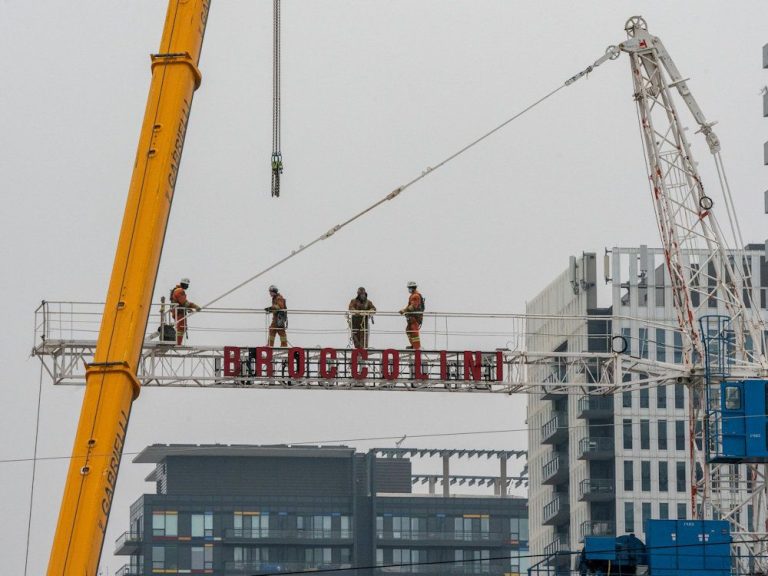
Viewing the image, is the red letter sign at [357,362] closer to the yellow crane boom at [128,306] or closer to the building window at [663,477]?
the yellow crane boom at [128,306]

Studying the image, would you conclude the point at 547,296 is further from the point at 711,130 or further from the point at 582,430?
the point at 711,130

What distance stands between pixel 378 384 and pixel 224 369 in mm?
5475

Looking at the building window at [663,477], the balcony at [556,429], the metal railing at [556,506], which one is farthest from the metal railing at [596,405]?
the metal railing at [556,506]

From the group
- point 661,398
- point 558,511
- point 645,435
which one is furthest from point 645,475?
point 558,511

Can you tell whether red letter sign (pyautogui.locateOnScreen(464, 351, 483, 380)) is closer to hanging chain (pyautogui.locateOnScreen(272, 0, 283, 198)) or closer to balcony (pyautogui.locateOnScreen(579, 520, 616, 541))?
hanging chain (pyautogui.locateOnScreen(272, 0, 283, 198))

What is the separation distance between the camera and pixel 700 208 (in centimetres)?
7788

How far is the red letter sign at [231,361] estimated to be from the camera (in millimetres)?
69500

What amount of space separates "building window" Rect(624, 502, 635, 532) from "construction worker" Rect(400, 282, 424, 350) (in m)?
84.9

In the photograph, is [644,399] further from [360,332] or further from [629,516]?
[360,332]

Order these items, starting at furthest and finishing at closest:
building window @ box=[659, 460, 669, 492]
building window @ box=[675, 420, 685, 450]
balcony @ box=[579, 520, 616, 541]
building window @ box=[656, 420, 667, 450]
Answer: building window @ box=[656, 420, 667, 450]
building window @ box=[675, 420, 685, 450]
building window @ box=[659, 460, 669, 492]
balcony @ box=[579, 520, 616, 541]

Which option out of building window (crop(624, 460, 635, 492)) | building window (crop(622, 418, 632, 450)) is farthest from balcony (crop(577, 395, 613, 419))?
building window (crop(624, 460, 635, 492))

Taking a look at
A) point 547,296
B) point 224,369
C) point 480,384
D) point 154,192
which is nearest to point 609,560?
point 480,384

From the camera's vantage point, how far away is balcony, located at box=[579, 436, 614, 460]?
15588 centimetres

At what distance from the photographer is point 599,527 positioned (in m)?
154
